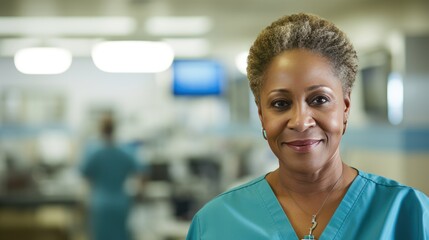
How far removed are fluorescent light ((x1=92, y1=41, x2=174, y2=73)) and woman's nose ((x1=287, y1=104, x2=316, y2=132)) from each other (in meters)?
4.62

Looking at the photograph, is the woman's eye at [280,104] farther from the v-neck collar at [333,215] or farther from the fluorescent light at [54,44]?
the fluorescent light at [54,44]

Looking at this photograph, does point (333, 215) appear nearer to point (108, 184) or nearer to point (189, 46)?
point (108, 184)

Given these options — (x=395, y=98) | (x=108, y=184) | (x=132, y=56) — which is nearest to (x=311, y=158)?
(x=108, y=184)

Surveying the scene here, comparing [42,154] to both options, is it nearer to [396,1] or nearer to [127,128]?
[127,128]

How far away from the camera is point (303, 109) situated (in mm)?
1241

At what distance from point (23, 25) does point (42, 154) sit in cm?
112

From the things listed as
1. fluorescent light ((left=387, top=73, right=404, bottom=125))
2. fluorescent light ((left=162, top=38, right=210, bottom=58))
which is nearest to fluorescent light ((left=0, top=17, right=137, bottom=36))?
fluorescent light ((left=162, top=38, right=210, bottom=58))

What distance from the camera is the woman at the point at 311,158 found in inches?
49.4

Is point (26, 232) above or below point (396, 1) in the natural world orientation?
below

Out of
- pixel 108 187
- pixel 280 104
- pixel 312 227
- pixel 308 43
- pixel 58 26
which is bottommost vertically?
pixel 108 187

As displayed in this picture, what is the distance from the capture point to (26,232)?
5883 millimetres

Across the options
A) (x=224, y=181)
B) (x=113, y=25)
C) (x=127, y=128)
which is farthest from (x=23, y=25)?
(x=224, y=181)

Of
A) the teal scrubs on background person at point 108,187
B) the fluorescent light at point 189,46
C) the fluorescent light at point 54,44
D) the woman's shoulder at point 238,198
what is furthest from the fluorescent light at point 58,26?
the woman's shoulder at point 238,198

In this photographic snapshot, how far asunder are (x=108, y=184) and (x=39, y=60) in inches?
50.5
